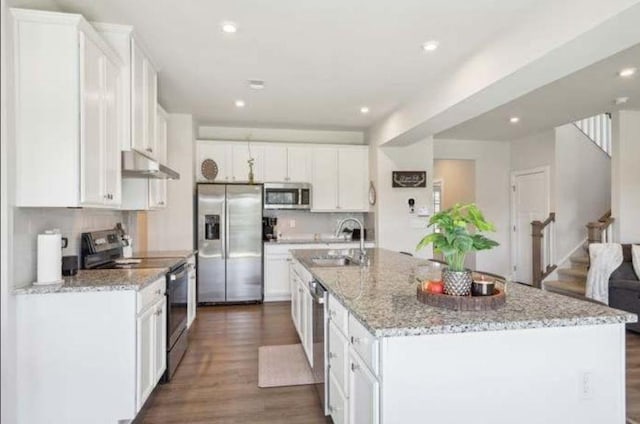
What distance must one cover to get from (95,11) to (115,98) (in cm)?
57

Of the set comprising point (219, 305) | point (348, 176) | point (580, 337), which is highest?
point (348, 176)

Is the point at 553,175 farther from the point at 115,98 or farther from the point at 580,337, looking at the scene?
the point at 115,98

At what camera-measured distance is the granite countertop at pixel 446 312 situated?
154 centimetres

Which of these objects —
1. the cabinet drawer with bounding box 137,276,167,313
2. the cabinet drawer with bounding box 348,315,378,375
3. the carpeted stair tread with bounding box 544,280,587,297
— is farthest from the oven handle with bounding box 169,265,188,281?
the carpeted stair tread with bounding box 544,280,587,297

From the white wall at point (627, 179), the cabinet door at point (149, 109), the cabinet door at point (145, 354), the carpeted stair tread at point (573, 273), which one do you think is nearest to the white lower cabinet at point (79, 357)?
the cabinet door at point (145, 354)

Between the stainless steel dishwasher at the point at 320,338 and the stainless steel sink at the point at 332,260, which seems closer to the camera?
the stainless steel dishwasher at the point at 320,338

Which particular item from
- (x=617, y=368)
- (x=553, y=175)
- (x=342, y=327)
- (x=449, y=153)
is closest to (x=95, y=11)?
(x=342, y=327)

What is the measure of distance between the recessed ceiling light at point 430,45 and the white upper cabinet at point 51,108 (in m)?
2.37

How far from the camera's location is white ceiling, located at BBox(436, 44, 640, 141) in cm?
369

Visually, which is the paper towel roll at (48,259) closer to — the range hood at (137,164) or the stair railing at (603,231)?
the range hood at (137,164)

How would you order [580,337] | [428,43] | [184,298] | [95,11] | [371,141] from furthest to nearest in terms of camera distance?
[371,141], [184,298], [428,43], [95,11], [580,337]

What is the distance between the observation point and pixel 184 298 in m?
3.57

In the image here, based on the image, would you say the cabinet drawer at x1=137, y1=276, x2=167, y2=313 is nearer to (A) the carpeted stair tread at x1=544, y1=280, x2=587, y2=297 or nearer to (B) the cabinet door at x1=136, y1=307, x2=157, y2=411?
(B) the cabinet door at x1=136, y1=307, x2=157, y2=411

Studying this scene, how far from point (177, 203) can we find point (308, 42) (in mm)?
3122
